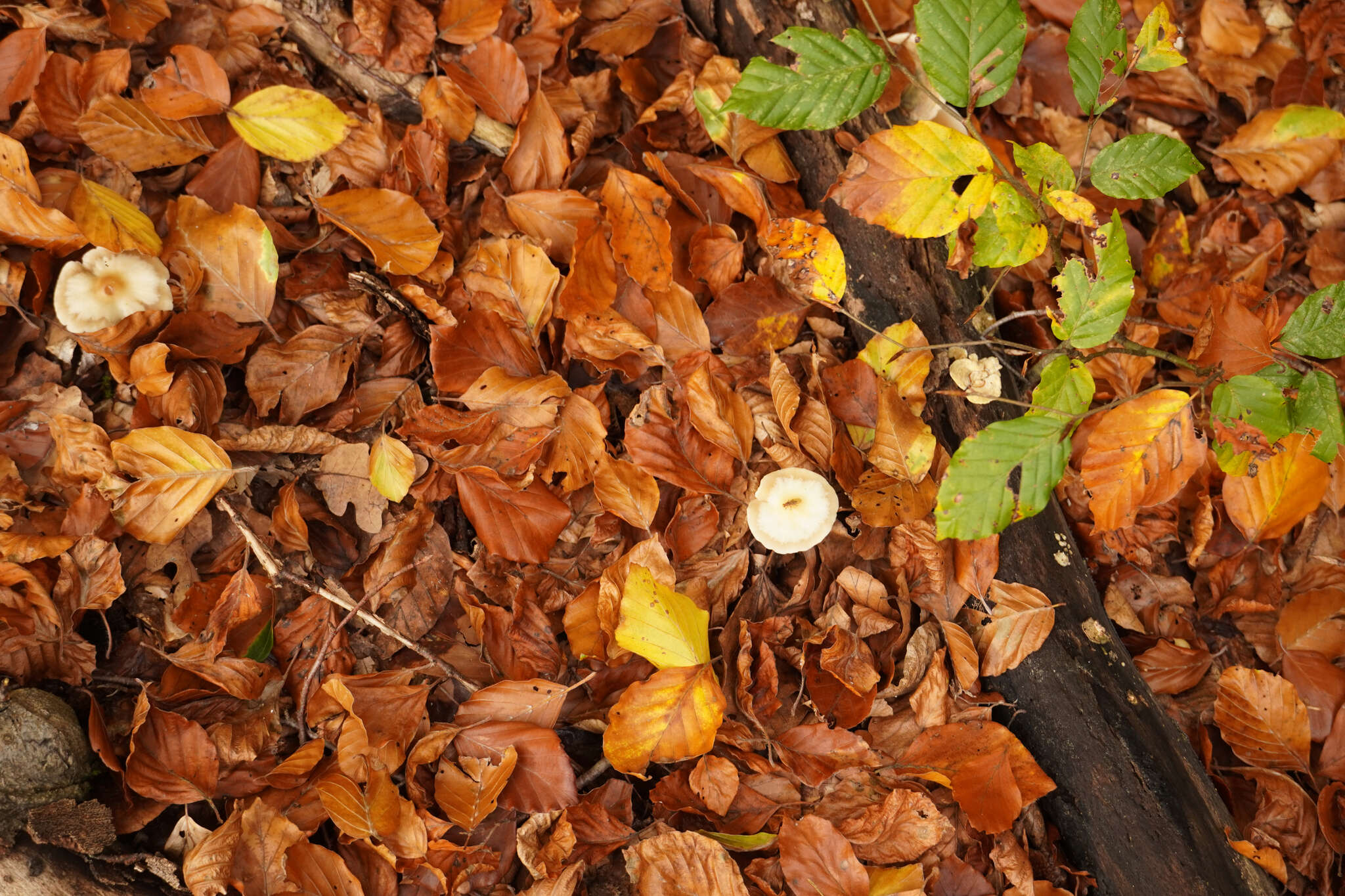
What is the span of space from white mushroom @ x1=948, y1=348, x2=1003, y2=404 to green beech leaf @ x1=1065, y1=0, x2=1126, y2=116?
0.58 metres

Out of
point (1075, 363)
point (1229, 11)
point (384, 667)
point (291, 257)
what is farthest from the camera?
point (1229, 11)

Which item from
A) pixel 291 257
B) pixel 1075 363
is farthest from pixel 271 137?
pixel 1075 363

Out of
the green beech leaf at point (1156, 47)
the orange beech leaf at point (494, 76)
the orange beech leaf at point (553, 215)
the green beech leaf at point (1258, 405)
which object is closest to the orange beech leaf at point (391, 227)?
the orange beech leaf at point (553, 215)

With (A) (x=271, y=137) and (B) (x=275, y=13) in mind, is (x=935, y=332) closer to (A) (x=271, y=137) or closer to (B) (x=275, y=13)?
(A) (x=271, y=137)

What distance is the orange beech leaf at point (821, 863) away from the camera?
5.60 feet

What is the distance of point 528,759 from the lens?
1.77 m

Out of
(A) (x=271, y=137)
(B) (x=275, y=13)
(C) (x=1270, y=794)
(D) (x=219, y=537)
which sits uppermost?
(B) (x=275, y=13)

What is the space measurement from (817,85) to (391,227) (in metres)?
1.06

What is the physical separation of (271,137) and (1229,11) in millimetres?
2950

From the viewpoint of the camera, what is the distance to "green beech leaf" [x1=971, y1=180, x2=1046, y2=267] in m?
1.64

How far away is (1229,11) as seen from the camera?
2.59 metres

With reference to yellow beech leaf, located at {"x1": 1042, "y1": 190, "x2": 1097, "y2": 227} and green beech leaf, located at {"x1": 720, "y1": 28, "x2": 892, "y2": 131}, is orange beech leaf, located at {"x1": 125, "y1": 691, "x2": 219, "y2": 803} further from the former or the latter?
yellow beech leaf, located at {"x1": 1042, "y1": 190, "x2": 1097, "y2": 227}

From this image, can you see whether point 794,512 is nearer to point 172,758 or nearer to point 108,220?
point 172,758

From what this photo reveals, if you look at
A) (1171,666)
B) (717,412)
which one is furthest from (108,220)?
(1171,666)
